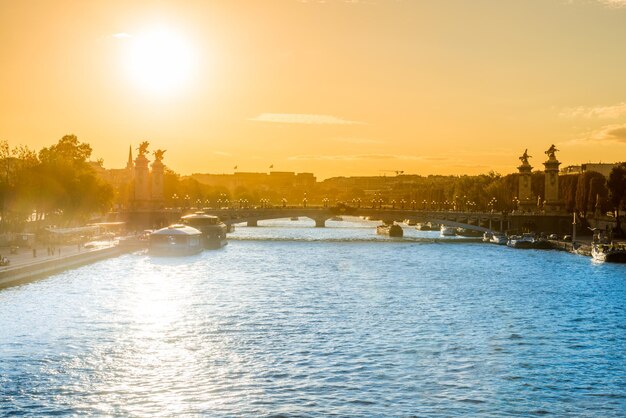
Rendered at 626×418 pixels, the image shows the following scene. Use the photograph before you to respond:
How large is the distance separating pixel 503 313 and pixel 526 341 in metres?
8.86

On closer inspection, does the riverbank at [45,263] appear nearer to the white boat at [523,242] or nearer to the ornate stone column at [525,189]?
the white boat at [523,242]

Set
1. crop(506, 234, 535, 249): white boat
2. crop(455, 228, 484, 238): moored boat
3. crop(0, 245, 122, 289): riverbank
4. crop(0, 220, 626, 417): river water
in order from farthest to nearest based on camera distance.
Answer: crop(455, 228, 484, 238): moored boat → crop(506, 234, 535, 249): white boat → crop(0, 245, 122, 289): riverbank → crop(0, 220, 626, 417): river water

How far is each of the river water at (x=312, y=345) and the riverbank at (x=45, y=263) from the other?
1.27 m

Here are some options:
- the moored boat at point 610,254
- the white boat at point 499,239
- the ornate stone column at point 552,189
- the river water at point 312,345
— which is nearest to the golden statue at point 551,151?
the ornate stone column at point 552,189

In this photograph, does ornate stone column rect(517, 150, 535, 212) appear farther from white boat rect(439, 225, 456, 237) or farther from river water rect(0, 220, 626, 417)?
river water rect(0, 220, 626, 417)

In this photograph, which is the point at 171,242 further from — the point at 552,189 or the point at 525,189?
the point at 525,189

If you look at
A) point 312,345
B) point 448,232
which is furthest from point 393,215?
point 312,345

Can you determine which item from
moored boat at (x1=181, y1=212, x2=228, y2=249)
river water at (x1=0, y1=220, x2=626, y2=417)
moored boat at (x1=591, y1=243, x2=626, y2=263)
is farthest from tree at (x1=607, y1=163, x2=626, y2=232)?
moored boat at (x1=181, y1=212, x2=228, y2=249)

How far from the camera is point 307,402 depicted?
26.0 meters

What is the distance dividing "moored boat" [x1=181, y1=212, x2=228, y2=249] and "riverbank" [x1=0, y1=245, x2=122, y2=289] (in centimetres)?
1942

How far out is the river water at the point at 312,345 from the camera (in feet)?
85.9

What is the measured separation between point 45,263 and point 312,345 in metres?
30.7

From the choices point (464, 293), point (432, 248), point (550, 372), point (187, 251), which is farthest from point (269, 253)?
point (550, 372)

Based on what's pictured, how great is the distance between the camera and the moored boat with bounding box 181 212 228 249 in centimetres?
10056
